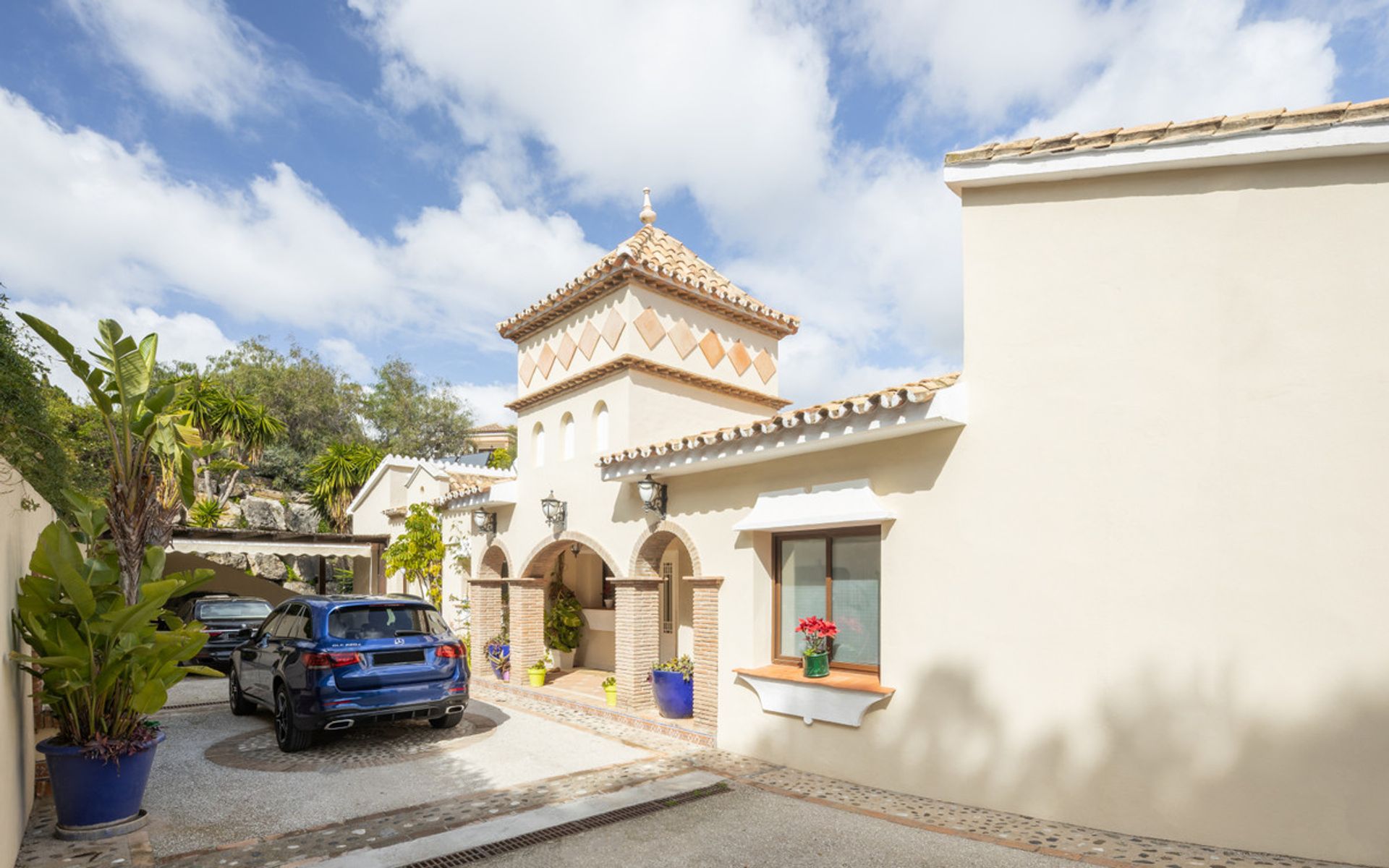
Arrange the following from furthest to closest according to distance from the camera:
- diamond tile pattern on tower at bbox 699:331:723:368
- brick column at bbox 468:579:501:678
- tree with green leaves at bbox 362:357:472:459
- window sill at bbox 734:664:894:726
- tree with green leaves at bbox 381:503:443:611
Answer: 1. tree with green leaves at bbox 362:357:472:459
2. tree with green leaves at bbox 381:503:443:611
3. brick column at bbox 468:579:501:678
4. diamond tile pattern on tower at bbox 699:331:723:368
5. window sill at bbox 734:664:894:726

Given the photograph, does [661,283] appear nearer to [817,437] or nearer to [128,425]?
[817,437]

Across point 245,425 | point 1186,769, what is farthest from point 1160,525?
point 245,425

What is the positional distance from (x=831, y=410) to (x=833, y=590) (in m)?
2.06

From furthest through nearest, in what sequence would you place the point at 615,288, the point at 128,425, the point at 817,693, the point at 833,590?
the point at 615,288 → the point at 833,590 → the point at 817,693 → the point at 128,425

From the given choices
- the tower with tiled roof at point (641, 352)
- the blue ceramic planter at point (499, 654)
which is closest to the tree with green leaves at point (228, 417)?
the blue ceramic planter at point (499, 654)

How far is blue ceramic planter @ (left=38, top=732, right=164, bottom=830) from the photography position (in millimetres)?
5293

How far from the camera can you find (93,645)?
213 inches

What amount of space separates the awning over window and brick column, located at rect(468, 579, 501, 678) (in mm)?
7284

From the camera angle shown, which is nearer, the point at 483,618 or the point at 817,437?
the point at 817,437

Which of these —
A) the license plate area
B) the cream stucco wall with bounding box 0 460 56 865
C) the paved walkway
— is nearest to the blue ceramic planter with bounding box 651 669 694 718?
the paved walkway

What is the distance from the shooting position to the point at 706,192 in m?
12.3

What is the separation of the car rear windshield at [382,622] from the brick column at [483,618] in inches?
190

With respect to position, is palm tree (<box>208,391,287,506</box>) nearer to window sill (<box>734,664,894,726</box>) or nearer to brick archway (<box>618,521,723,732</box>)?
brick archway (<box>618,521,723,732</box>)

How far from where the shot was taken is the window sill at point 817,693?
6.85 metres
